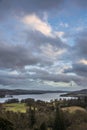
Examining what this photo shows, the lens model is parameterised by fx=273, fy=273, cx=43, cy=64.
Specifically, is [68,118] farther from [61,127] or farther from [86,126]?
[61,127]

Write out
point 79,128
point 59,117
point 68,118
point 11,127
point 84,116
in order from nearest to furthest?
point 11,127
point 59,117
point 79,128
point 68,118
point 84,116

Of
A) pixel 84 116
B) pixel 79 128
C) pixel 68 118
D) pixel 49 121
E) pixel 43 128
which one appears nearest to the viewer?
pixel 43 128

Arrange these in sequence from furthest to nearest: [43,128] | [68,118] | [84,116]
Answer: [84,116] → [68,118] → [43,128]

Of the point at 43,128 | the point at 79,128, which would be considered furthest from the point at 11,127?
the point at 79,128

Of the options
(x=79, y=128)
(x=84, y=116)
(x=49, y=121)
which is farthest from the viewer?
(x=84, y=116)

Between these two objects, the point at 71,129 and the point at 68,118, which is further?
the point at 68,118

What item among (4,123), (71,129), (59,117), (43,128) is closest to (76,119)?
(71,129)

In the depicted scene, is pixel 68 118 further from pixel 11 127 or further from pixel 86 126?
pixel 11 127

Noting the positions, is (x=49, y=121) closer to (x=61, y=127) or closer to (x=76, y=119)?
(x=76, y=119)

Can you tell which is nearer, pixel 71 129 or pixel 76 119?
pixel 71 129
